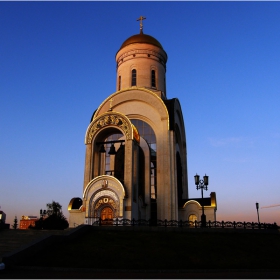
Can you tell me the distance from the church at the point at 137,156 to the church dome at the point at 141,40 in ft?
0.32

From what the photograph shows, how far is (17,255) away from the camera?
1028cm

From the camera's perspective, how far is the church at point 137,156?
814 inches

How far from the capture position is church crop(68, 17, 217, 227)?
67.9 feet

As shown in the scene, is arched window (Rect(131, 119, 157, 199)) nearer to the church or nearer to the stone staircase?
the church

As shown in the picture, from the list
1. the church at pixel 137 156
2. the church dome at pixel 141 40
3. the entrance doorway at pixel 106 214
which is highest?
the church dome at pixel 141 40

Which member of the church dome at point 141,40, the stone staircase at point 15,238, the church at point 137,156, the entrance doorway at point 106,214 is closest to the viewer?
the stone staircase at point 15,238

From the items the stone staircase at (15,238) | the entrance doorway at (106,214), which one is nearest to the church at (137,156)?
the entrance doorway at (106,214)

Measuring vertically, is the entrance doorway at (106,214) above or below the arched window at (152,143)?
below

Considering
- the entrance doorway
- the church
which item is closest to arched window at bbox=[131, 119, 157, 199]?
the church

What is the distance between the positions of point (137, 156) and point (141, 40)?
44.7ft

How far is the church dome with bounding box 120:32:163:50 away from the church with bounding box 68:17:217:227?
99 millimetres

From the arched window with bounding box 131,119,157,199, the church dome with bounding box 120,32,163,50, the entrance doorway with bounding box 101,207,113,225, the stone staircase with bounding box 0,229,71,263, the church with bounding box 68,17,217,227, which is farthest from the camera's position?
the church dome with bounding box 120,32,163,50

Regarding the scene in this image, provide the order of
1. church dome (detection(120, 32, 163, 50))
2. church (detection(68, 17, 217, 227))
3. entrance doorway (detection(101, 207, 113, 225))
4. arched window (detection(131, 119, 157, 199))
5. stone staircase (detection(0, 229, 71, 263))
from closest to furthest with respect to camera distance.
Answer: stone staircase (detection(0, 229, 71, 263)), entrance doorway (detection(101, 207, 113, 225)), church (detection(68, 17, 217, 227)), arched window (detection(131, 119, 157, 199)), church dome (detection(120, 32, 163, 50))

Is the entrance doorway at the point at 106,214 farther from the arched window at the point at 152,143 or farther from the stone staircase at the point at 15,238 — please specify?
the stone staircase at the point at 15,238
